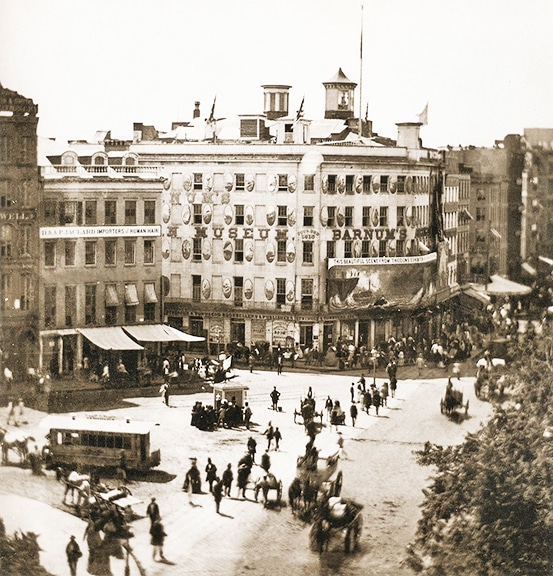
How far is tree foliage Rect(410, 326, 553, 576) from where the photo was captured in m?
8.05

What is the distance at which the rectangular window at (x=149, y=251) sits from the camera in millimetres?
8312

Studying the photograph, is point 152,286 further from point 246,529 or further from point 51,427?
point 246,529

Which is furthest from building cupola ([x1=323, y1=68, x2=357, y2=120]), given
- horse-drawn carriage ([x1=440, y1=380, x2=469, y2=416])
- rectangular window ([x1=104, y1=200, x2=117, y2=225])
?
horse-drawn carriage ([x1=440, y1=380, x2=469, y2=416])

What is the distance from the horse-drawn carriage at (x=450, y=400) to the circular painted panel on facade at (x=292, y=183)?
1.51m

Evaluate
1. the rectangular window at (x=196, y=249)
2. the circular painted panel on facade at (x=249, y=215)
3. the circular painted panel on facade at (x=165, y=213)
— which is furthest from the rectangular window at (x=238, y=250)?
the circular painted panel on facade at (x=165, y=213)

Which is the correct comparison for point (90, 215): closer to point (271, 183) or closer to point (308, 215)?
point (271, 183)

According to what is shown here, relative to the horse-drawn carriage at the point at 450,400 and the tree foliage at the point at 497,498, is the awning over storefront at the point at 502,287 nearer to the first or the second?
the tree foliage at the point at 497,498

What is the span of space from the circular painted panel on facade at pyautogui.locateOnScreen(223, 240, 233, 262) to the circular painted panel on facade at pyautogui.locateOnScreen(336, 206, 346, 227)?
67 cm

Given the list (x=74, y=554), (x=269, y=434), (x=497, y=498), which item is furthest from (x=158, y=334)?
(x=497, y=498)

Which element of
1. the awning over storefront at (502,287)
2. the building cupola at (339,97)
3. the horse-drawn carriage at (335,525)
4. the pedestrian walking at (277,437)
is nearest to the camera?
the horse-drawn carriage at (335,525)

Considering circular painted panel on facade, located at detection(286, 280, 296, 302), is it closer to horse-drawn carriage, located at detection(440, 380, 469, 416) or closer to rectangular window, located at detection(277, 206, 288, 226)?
rectangular window, located at detection(277, 206, 288, 226)

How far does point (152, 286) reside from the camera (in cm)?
832

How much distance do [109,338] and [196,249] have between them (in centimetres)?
76

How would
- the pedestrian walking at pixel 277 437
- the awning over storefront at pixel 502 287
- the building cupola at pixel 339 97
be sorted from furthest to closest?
the awning over storefront at pixel 502 287
the building cupola at pixel 339 97
the pedestrian walking at pixel 277 437
